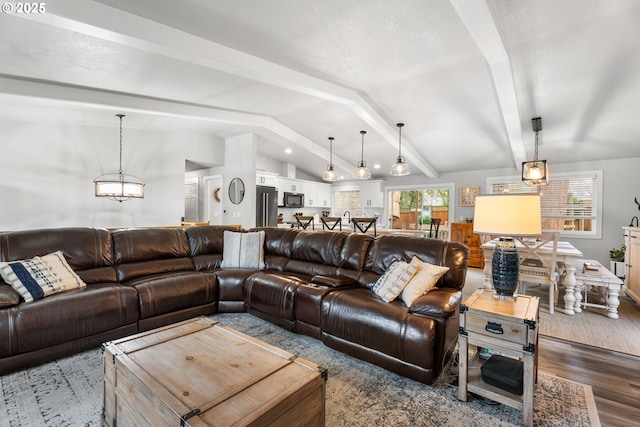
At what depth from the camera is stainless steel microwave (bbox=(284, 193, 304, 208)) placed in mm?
7992

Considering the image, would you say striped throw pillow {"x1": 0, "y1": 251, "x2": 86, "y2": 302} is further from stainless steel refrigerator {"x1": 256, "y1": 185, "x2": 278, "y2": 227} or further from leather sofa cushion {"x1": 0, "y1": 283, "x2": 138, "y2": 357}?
stainless steel refrigerator {"x1": 256, "y1": 185, "x2": 278, "y2": 227}

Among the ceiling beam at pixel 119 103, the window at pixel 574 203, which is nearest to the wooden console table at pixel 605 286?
the window at pixel 574 203

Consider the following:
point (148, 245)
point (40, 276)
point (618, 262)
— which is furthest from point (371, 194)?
point (40, 276)

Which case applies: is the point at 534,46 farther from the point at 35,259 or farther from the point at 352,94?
the point at 35,259

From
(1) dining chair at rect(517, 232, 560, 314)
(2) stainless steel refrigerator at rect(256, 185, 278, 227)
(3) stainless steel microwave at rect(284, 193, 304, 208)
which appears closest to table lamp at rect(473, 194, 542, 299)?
(1) dining chair at rect(517, 232, 560, 314)

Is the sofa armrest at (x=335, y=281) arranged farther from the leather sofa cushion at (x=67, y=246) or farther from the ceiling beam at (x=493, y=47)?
the ceiling beam at (x=493, y=47)

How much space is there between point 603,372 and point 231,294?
3464 millimetres

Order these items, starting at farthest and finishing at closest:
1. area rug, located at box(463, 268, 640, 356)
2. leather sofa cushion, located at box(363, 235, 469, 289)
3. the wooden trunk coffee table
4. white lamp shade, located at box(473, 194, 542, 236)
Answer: area rug, located at box(463, 268, 640, 356), leather sofa cushion, located at box(363, 235, 469, 289), white lamp shade, located at box(473, 194, 542, 236), the wooden trunk coffee table

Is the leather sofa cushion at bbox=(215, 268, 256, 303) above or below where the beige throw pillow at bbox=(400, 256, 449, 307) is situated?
below

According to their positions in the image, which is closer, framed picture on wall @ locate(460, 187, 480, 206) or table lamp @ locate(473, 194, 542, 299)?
table lamp @ locate(473, 194, 542, 299)

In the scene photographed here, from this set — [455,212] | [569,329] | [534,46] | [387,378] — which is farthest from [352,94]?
[455,212]

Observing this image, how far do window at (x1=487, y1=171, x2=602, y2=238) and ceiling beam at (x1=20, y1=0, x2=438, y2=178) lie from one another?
4.91 meters

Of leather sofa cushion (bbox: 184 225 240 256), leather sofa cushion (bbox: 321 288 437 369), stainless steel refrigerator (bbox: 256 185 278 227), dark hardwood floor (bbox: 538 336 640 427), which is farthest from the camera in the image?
stainless steel refrigerator (bbox: 256 185 278 227)

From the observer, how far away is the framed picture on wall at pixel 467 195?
6.84m
